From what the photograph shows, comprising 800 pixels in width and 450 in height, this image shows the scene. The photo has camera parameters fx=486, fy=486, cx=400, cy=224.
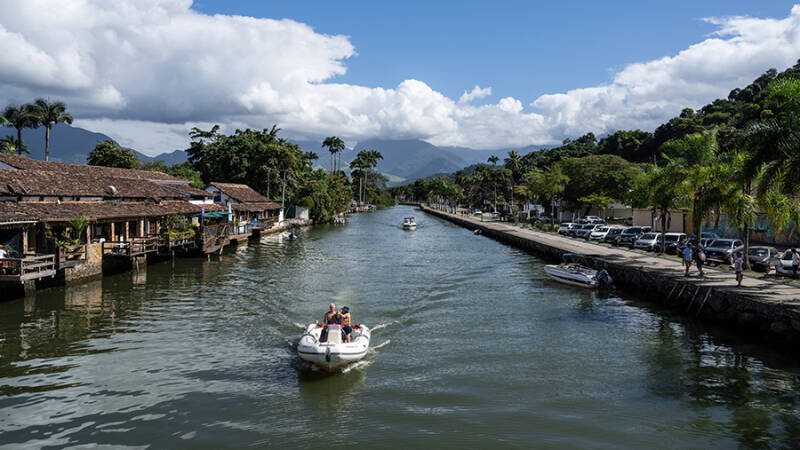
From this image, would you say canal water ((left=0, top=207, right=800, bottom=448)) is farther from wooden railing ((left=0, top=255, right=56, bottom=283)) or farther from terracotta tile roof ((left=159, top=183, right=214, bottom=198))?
terracotta tile roof ((left=159, top=183, right=214, bottom=198))

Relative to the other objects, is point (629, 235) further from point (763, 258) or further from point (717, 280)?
point (717, 280)

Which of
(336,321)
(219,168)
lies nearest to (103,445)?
(336,321)

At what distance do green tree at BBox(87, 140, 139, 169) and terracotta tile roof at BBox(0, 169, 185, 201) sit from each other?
130ft

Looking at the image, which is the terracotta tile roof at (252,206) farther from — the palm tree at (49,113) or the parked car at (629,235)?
the parked car at (629,235)

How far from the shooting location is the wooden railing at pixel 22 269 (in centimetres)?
2272

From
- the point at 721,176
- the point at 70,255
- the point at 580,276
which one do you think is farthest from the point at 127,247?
the point at 721,176

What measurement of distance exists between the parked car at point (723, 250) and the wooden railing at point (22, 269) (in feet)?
125

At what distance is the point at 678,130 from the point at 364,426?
106213mm

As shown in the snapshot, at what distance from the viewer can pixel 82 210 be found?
2939 centimetres

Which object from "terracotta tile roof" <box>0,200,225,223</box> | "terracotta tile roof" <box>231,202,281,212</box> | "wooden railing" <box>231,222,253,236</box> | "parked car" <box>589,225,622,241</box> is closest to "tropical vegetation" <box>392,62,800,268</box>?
"parked car" <box>589,225,622,241</box>

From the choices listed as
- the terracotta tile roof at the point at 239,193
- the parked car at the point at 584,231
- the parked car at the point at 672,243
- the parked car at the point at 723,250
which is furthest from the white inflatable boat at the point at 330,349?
the terracotta tile roof at the point at 239,193

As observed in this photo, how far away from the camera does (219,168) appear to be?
88062 millimetres

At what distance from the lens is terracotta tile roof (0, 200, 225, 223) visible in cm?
2412

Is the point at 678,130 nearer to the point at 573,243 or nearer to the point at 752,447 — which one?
the point at 573,243
